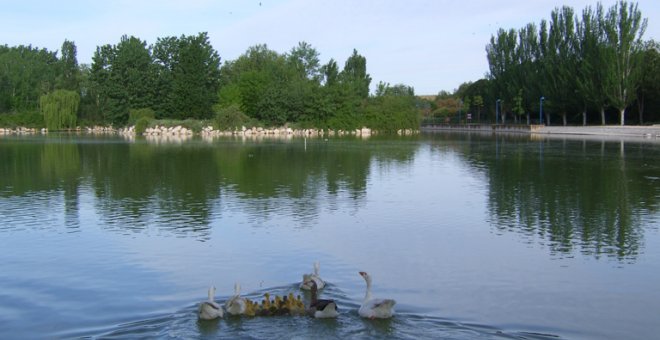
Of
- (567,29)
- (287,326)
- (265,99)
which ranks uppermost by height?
(567,29)

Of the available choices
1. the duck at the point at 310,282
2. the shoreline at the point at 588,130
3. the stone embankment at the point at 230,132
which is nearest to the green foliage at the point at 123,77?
the stone embankment at the point at 230,132

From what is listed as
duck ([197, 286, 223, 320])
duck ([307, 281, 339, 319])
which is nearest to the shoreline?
duck ([307, 281, 339, 319])

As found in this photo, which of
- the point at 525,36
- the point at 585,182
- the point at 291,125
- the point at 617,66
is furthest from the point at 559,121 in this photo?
the point at 585,182

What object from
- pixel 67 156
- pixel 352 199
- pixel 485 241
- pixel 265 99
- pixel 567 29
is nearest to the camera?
pixel 485 241

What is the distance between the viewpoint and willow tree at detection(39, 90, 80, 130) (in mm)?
78688

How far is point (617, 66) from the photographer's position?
60.9 meters

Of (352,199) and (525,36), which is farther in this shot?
(525,36)

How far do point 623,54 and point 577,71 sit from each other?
23.0ft

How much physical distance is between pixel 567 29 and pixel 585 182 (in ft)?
176

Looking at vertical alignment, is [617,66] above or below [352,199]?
above

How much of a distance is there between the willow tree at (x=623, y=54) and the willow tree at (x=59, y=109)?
2308 inches

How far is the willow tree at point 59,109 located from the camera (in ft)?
258

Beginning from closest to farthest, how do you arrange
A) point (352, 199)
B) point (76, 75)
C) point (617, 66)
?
point (352, 199), point (617, 66), point (76, 75)

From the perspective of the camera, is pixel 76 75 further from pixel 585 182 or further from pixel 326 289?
pixel 326 289
